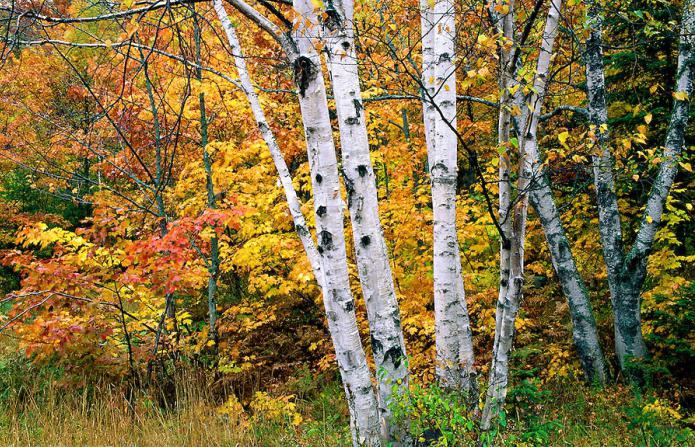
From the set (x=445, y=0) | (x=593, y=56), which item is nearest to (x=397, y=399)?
(x=445, y=0)

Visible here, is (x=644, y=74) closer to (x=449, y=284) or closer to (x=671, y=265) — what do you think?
(x=671, y=265)

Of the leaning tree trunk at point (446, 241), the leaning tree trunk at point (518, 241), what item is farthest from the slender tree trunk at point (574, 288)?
the leaning tree trunk at point (518, 241)

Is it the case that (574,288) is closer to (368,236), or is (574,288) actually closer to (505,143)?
(368,236)

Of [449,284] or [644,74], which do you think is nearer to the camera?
[449,284]

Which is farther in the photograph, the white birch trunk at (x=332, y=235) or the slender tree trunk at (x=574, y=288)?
the slender tree trunk at (x=574, y=288)

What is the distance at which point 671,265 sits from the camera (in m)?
5.79

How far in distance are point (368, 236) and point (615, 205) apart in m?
3.82

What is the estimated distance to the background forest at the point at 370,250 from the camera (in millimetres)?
2795

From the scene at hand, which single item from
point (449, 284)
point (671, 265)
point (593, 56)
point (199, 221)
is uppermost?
point (593, 56)

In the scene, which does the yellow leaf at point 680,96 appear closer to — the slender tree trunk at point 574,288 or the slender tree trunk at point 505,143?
the slender tree trunk at point 505,143

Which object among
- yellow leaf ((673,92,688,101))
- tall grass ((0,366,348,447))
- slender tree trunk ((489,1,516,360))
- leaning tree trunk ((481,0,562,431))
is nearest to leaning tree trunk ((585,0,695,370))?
yellow leaf ((673,92,688,101))

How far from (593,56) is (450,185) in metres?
2.92

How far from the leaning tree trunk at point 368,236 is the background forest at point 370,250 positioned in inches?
0.5

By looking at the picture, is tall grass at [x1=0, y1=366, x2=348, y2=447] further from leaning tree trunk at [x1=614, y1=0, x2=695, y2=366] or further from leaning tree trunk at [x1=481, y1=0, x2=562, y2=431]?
Result: leaning tree trunk at [x1=614, y1=0, x2=695, y2=366]
